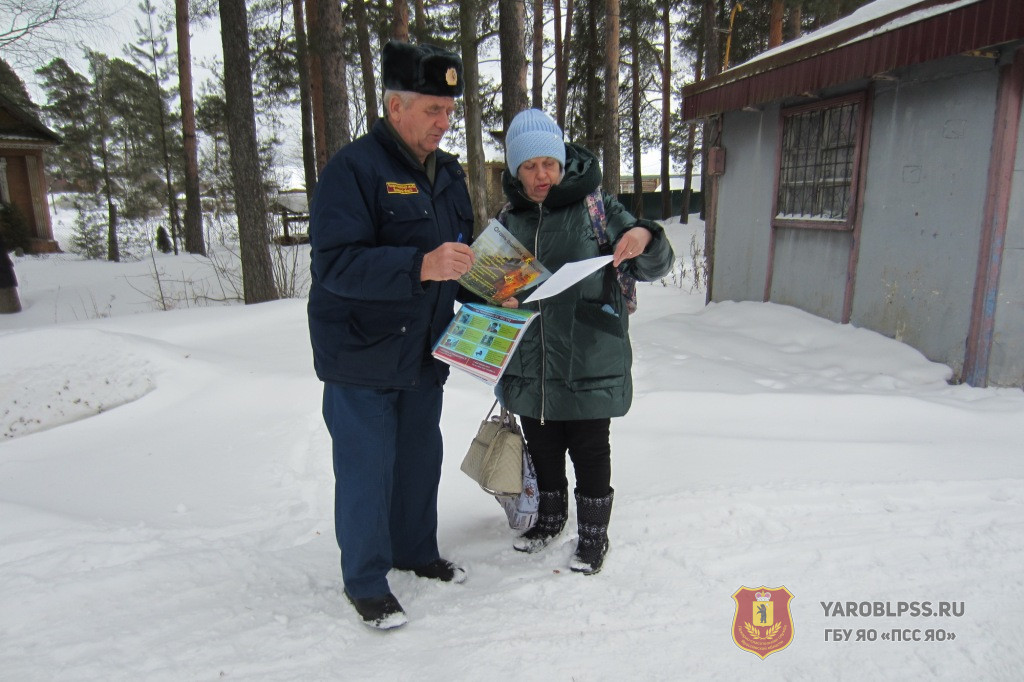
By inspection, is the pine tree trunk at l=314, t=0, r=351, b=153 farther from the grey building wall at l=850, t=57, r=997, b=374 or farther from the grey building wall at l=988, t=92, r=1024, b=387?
the grey building wall at l=988, t=92, r=1024, b=387

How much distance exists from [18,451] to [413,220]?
132 inches

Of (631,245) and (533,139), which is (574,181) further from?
(631,245)

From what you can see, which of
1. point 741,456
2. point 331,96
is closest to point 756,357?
point 741,456

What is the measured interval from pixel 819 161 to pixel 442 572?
228 inches

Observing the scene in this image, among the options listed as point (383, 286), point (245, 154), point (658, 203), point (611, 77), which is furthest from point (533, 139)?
point (658, 203)

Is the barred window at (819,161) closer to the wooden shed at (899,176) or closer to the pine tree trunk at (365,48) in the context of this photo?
the wooden shed at (899,176)

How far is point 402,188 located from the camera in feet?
7.07

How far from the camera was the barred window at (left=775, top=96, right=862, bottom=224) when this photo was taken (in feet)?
19.8

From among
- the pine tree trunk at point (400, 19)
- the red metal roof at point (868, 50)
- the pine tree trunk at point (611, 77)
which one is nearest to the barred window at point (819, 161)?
the red metal roof at point (868, 50)

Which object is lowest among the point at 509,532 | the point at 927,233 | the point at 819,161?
the point at 509,532

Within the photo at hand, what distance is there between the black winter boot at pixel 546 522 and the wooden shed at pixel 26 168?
21903mm

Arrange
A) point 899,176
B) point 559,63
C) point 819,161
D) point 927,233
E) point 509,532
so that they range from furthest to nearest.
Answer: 1. point 559,63
2. point 819,161
3. point 899,176
4. point 927,233
5. point 509,532

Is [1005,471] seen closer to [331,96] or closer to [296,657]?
[296,657]

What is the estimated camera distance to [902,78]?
211 inches
